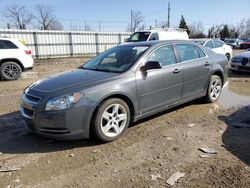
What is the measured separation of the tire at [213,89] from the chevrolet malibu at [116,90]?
0.14 metres

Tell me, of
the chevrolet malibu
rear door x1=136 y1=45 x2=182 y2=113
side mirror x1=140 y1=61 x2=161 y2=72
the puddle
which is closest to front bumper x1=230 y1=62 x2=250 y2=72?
the puddle

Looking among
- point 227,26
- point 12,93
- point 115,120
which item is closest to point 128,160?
point 115,120

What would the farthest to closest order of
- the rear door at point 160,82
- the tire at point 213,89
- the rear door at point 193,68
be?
the tire at point 213,89
the rear door at point 193,68
the rear door at point 160,82

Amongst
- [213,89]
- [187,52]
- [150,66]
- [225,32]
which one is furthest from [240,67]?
[225,32]

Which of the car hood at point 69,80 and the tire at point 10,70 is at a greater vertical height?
the car hood at point 69,80

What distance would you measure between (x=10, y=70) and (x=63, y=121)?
8.05m

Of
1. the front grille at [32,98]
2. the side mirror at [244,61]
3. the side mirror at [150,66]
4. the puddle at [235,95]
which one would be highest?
the side mirror at [150,66]

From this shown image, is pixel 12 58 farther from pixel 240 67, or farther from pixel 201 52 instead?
pixel 240 67

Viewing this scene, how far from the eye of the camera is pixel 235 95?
748cm

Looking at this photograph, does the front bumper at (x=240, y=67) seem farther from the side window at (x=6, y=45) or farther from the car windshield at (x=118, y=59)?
the side window at (x=6, y=45)

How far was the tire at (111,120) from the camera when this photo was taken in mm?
4109

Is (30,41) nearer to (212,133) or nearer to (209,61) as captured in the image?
(209,61)

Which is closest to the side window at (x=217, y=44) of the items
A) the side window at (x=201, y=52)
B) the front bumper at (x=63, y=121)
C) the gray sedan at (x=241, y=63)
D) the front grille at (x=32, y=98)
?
the gray sedan at (x=241, y=63)

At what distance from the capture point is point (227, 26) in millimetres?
64938
